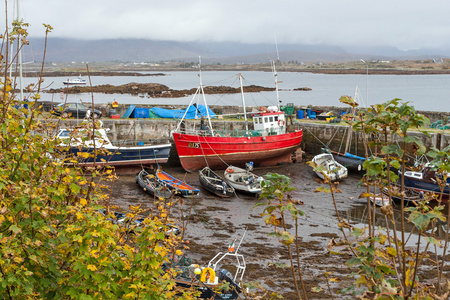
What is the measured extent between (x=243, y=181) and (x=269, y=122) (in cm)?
823

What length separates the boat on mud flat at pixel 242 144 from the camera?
28.2 m

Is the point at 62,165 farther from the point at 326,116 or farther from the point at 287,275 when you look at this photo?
the point at 326,116

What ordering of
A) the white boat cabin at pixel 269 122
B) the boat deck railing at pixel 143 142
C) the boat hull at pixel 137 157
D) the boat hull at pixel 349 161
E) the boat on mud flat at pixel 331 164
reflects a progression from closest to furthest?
1. the boat on mud flat at pixel 331 164
2. the boat hull at pixel 137 157
3. the boat hull at pixel 349 161
4. the boat deck railing at pixel 143 142
5. the white boat cabin at pixel 269 122

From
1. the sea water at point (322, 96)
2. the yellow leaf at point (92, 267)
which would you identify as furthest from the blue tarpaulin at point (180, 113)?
the yellow leaf at point (92, 267)

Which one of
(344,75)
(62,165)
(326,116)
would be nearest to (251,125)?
(326,116)

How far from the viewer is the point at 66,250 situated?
4844 millimetres

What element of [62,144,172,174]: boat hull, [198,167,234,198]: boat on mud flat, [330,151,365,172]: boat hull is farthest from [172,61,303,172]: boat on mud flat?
[198,167,234,198]: boat on mud flat

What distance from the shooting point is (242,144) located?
1135 inches

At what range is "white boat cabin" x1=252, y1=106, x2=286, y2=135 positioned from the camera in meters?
30.8

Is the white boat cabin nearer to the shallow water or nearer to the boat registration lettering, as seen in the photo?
the shallow water

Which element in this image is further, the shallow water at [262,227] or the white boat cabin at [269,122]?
the white boat cabin at [269,122]

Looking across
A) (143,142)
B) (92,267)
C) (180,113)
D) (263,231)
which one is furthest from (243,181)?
(92,267)

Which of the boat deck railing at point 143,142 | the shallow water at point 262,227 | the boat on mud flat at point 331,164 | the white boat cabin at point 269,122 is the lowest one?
the shallow water at point 262,227

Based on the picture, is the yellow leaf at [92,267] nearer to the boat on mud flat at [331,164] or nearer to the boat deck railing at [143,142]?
the boat on mud flat at [331,164]
